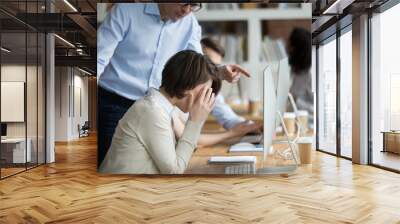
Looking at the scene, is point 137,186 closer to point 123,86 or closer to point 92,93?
point 123,86

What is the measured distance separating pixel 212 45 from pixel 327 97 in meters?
4.89

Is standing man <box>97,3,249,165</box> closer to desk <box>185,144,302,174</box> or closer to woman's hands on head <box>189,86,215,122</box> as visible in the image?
woman's hands on head <box>189,86,215,122</box>

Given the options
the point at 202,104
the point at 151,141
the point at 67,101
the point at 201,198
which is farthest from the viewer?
the point at 67,101

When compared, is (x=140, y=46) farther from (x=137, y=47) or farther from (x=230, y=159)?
(x=230, y=159)

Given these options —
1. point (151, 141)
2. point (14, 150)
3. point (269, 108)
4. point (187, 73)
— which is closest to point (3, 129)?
point (14, 150)

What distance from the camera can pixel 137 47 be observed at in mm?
6180

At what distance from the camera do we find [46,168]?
7.57m

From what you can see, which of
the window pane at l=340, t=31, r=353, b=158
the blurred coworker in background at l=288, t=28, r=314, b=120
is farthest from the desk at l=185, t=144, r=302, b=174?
the window pane at l=340, t=31, r=353, b=158

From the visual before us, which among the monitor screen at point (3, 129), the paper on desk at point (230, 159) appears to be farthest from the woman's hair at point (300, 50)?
the monitor screen at point (3, 129)

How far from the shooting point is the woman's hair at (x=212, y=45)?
6207mm

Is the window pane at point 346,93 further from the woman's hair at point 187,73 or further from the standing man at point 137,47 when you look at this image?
the woman's hair at point 187,73

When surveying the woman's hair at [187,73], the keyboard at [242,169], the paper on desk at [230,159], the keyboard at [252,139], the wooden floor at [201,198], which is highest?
the woman's hair at [187,73]

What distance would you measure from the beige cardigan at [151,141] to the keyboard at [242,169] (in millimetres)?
634

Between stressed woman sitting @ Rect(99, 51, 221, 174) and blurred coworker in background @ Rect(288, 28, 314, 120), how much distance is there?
3.70 ft
